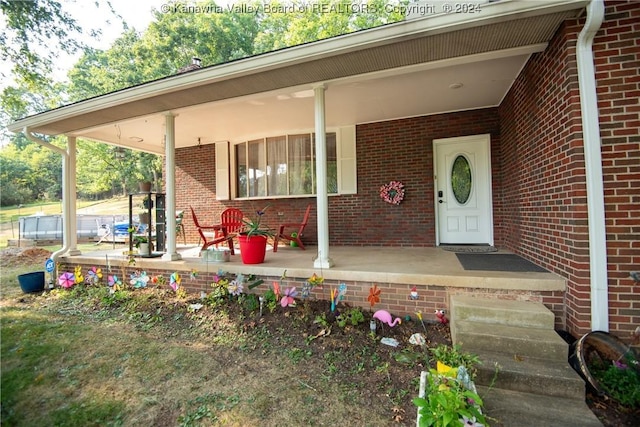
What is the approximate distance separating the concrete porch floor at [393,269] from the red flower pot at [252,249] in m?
0.12

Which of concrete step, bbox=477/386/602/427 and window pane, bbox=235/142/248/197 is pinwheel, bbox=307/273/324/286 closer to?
concrete step, bbox=477/386/602/427

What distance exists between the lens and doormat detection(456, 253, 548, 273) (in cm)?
299

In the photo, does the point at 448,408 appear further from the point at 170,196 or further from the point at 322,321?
the point at 170,196

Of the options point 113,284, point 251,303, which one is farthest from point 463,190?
point 113,284

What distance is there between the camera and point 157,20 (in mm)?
14445

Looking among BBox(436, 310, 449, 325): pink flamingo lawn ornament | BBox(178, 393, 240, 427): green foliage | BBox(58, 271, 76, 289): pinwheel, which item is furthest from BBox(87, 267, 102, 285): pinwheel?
BBox(436, 310, 449, 325): pink flamingo lawn ornament

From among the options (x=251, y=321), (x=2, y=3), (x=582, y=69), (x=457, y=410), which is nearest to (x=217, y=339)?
(x=251, y=321)

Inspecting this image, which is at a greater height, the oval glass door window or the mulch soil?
the oval glass door window

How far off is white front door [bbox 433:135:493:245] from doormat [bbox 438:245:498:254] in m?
0.14

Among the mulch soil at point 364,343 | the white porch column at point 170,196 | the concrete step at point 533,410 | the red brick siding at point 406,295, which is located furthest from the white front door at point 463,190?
the white porch column at point 170,196

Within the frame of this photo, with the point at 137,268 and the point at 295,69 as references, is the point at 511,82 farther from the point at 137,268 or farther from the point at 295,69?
the point at 137,268

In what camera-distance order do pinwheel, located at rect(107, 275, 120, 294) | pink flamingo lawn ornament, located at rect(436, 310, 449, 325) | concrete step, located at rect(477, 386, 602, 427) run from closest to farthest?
concrete step, located at rect(477, 386, 602, 427) < pink flamingo lawn ornament, located at rect(436, 310, 449, 325) < pinwheel, located at rect(107, 275, 120, 294)

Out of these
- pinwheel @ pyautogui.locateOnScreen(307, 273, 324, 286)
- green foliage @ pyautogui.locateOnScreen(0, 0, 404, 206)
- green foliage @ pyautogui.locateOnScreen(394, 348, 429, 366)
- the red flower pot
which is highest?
green foliage @ pyautogui.locateOnScreen(0, 0, 404, 206)

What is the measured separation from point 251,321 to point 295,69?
2.87m
